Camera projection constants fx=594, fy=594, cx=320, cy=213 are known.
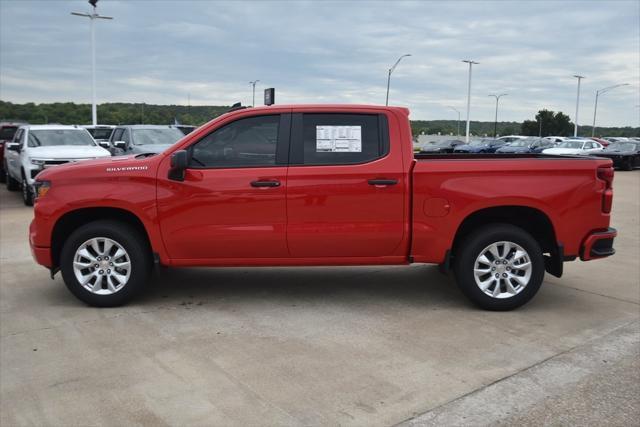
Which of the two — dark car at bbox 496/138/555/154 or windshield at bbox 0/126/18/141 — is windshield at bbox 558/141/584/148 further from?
windshield at bbox 0/126/18/141

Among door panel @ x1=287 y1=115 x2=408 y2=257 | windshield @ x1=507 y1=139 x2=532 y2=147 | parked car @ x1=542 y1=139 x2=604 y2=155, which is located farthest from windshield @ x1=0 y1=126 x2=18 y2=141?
windshield @ x1=507 y1=139 x2=532 y2=147

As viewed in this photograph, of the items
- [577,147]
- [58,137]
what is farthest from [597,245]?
[577,147]

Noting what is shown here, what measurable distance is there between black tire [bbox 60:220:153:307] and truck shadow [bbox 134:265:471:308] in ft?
0.95

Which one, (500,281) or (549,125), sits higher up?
(549,125)

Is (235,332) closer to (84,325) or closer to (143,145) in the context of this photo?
(84,325)

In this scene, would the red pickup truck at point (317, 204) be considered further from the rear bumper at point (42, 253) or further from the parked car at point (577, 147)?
the parked car at point (577, 147)

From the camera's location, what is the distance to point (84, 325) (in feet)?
17.0

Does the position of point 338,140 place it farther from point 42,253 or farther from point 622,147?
point 622,147

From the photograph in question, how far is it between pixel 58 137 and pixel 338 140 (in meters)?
10.9

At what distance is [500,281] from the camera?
556 centimetres

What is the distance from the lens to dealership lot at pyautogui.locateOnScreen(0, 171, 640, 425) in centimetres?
371

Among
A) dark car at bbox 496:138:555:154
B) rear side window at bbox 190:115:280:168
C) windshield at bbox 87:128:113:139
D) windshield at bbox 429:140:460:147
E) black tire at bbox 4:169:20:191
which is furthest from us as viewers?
windshield at bbox 429:140:460:147

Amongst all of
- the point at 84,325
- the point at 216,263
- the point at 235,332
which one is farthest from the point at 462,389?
the point at 84,325

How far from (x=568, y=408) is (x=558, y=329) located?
5.18 ft
